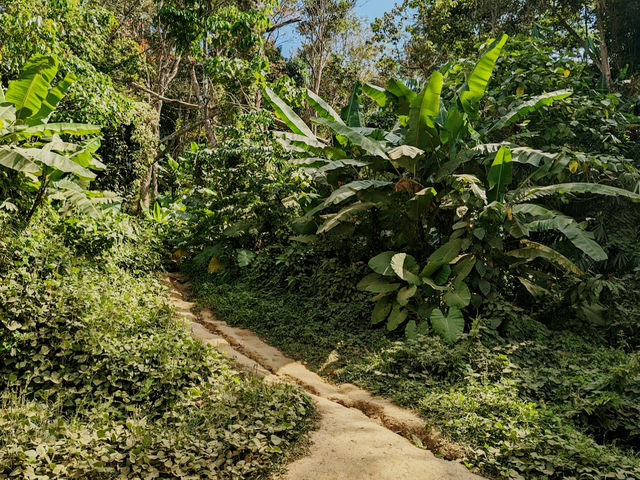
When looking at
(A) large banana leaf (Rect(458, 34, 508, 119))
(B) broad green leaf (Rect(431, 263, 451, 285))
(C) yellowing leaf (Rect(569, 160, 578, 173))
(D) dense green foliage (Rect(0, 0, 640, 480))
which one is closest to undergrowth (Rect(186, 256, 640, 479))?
(D) dense green foliage (Rect(0, 0, 640, 480))

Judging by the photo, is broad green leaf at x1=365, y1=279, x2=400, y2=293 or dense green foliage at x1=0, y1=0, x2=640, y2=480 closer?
dense green foliage at x1=0, y1=0, x2=640, y2=480

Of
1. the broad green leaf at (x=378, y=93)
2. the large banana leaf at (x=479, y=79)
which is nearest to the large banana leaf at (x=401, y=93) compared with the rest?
the broad green leaf at (x=378, y=93)

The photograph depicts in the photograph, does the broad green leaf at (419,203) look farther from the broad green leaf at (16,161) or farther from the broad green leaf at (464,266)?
the broad green leaf at (16,161)

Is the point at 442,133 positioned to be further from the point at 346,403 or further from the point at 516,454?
the point at 516,454

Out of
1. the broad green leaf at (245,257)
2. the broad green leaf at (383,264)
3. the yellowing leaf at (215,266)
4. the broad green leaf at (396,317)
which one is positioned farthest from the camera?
the yellowing leaf at (215,266)

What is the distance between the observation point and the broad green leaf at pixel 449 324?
515 centimetres

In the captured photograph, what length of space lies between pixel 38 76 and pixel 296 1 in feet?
46.8

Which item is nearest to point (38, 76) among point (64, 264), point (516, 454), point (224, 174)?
point (64, 264)

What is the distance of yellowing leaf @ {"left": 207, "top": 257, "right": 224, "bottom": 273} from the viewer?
915cm

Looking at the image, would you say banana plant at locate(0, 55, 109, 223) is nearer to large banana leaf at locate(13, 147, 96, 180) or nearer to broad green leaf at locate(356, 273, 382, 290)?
large banana leaf at locate(13, 147, 96, 180)

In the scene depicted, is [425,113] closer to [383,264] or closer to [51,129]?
[383,264]

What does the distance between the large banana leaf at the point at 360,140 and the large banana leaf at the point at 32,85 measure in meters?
3.53

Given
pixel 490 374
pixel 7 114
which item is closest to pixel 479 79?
pixel 490 374

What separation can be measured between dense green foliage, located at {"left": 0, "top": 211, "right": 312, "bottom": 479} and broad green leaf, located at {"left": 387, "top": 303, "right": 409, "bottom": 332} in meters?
2.21
